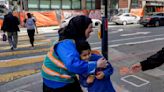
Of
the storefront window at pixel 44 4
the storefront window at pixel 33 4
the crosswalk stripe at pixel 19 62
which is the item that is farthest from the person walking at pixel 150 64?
the storefront window at pixel 44 4

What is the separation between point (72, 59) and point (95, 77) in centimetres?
50

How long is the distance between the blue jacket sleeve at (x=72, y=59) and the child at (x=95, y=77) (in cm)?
16

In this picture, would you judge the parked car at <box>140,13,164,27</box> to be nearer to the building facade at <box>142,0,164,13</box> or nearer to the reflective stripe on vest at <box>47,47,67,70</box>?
the building facade at <box>142,0,164,13</box>

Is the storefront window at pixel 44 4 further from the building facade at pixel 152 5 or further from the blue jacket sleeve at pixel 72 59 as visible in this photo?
the blue jacket sleeve at pixel 72 59

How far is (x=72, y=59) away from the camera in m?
3.26

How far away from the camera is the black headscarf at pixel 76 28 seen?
3395 mm

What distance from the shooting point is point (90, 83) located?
372cm

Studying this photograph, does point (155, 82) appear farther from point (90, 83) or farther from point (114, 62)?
point (90, 83)

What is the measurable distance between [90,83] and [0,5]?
99.8 feet

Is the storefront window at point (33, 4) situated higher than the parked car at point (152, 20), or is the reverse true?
the storefront window at point (33, 4)

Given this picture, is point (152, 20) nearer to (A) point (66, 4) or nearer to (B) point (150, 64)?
(A) point (66, 4)

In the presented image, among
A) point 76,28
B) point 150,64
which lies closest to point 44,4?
point 150,64

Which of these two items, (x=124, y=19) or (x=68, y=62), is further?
(x=124, y=19)

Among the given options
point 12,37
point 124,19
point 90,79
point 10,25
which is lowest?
point 124,19
